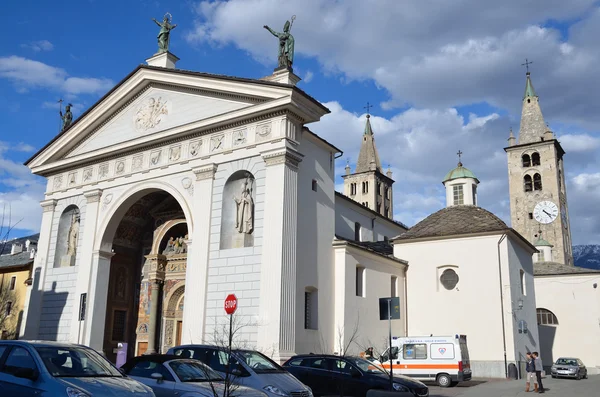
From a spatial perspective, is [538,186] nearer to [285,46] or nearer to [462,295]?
[462,295]

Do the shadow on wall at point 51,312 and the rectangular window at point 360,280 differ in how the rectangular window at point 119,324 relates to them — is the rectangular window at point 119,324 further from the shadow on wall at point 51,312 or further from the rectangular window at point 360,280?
the rectangular window at point 360,280

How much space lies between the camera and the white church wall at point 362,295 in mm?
21781

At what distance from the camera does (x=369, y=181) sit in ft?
222

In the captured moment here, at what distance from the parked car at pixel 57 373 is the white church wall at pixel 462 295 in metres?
20.2

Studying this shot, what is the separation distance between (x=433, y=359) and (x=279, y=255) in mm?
6982

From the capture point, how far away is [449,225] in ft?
92.1

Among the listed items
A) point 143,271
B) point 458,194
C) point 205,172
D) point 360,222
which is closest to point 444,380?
point 205,172

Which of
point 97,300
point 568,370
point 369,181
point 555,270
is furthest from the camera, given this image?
point 369,181

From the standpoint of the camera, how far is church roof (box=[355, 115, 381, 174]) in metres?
69.6

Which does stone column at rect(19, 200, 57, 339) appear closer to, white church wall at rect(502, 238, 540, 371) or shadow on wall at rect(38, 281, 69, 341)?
shadow on wall at rect(38, 281, 69, 341)

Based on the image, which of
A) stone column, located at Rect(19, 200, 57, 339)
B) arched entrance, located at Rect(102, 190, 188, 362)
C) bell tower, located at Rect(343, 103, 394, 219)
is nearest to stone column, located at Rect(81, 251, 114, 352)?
arched entrance, located at Rect(102, 190, 188, 362)

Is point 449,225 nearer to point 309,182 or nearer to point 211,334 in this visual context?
point 309,182

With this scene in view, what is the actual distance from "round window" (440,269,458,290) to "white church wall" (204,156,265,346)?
36.3 ft

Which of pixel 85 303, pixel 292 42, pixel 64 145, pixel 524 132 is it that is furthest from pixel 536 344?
pixel 524 132
